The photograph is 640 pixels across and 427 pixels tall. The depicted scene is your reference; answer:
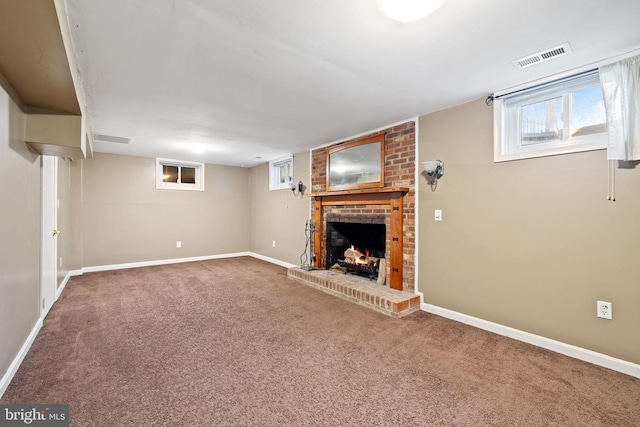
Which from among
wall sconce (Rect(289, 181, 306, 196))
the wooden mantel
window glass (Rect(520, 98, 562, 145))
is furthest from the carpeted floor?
wall sconce (Rect(289, 181, 306, 196))

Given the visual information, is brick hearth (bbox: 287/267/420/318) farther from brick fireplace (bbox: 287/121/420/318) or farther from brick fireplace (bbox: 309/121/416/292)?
brick fireplace (bbox: 309/121/416/292)

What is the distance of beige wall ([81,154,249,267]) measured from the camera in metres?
5.11

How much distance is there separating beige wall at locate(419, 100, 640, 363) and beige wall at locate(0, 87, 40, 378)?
11.4ft

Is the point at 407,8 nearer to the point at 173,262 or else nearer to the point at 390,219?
the point at 390,219

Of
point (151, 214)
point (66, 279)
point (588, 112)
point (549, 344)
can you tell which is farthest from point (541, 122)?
point (66, 279)

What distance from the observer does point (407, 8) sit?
57.7 inches

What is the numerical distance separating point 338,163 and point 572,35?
2.93 m

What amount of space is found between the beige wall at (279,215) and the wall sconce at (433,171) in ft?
7.67

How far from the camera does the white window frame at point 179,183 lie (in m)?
5.74

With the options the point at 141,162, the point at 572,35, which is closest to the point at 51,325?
the point at 141,162

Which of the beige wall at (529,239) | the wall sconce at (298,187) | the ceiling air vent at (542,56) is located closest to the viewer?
the ceiling air vent at (542,56)

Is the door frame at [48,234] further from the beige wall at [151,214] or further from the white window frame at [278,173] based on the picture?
the white window frame at [278,173]

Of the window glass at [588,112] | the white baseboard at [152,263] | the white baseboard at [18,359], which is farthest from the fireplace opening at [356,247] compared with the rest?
the white baseboard at [18,359]

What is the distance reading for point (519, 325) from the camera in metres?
2.48
